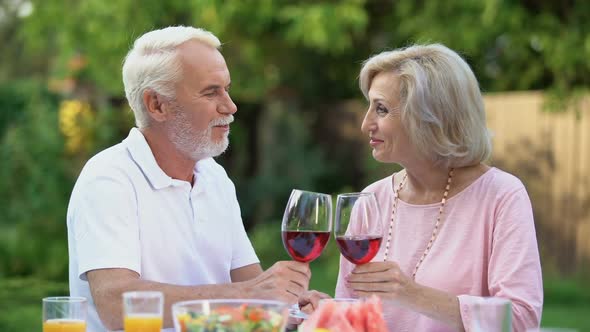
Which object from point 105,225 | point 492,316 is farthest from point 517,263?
point 105,225

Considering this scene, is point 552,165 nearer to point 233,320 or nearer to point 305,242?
point 305,242

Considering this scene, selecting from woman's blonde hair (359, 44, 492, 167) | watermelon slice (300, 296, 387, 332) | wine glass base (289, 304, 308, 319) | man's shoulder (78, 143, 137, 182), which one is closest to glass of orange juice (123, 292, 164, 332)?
watermelon slice (300, 296, 387, 332)

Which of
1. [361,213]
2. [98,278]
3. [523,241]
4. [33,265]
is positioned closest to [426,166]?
[523,241]

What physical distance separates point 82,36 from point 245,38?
1846mm

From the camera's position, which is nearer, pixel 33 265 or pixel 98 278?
pixel 98 278

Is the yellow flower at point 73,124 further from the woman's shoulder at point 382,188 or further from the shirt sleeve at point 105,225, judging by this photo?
the shirt sleeve at point 105,225

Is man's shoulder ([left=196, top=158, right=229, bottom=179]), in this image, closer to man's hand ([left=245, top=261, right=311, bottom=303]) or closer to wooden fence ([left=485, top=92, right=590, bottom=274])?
man's hand ([left=245, top=261, right=311, bottom=303])

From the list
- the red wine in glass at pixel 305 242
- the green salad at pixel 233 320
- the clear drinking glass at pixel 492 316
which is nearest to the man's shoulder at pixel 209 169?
the red wine in glass at pixel 305 242

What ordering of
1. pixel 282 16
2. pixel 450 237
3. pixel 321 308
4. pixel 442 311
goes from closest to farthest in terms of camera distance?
pixel 321 308, pixel 442 311, pixel 450 237, pixel 282 16

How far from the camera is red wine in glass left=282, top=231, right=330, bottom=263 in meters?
A: 2.32

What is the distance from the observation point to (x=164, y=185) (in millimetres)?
3018

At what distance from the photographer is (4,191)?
9344 mm

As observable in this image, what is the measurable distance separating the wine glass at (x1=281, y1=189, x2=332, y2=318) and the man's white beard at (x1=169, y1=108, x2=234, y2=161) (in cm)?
78

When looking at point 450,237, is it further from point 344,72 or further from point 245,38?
point 344,72
